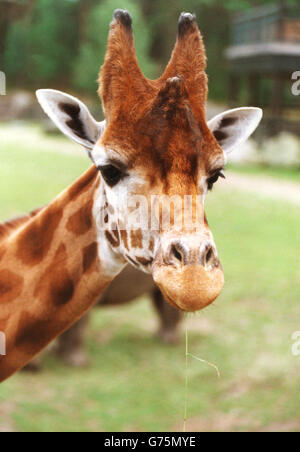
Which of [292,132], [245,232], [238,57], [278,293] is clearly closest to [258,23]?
[238,57]

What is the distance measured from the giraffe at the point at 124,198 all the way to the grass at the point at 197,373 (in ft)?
4.56

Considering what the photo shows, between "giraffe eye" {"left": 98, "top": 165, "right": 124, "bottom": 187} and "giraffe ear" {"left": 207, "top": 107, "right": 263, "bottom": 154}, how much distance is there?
586 millimetres

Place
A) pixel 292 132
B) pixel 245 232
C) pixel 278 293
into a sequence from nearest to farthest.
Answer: pixel 278 293 → pixel 245 232 → pixel 292 132

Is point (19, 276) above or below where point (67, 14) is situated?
below

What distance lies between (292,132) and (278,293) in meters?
12.3

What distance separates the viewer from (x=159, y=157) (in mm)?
2471

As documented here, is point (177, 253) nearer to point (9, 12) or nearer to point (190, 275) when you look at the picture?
point (190, 275)

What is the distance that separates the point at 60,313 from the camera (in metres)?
3.02

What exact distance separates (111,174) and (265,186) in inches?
495

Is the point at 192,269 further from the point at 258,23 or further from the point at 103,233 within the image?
the point at 258,23

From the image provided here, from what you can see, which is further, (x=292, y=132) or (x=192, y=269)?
(x=292, y=132)

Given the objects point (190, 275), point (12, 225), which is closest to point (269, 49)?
point (12, 225)

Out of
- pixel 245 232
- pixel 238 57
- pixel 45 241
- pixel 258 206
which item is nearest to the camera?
pixel 45 241

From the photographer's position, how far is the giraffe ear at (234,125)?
9.56 ft
